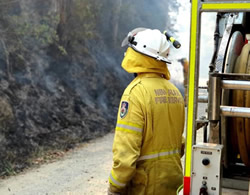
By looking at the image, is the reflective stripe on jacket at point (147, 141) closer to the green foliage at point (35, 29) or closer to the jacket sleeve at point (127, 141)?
the jacket sleeve at point (127, 141)

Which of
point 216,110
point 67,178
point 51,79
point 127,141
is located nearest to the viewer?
point 216,110

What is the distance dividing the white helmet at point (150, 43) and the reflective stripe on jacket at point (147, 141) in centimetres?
18

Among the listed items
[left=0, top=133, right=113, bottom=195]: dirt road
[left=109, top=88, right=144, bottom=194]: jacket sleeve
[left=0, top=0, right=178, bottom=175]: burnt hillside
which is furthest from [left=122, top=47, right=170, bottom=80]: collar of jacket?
[left=0, top=0, right=178, bottom=175]: burnt hillside

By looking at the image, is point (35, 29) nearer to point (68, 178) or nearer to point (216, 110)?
point (68, 178)

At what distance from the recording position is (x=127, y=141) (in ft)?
8.88

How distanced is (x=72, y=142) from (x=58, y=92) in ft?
7.99

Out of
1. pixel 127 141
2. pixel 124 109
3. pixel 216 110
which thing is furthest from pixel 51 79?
pixel 216 110

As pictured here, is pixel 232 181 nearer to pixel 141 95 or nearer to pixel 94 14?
pixel 141 95

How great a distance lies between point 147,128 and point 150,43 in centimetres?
66

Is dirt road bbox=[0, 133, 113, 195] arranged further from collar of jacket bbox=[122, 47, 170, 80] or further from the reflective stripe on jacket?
collar of jacket bbox=[122, 47, 170, 80]

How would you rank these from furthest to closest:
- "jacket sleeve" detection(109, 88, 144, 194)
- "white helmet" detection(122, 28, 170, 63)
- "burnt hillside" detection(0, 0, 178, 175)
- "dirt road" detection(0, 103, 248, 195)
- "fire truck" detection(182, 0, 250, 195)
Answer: "burnt hillside" detection(0, 0, 178, 175) → "dirt road" detection(0, 103, 248, 195) → "white helmet" detection(122, 28, 170, 63) → "jacket sleeve" detection(109, 88, 144, 194) → "fire truck" detection(182, 0, 250, 195)

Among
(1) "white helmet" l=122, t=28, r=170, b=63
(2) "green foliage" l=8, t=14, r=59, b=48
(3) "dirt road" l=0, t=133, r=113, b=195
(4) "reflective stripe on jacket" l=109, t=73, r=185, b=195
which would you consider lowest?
(3) "dirt road" l=0, t=133, r=113, b=195

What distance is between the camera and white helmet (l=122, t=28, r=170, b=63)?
2.89 metres

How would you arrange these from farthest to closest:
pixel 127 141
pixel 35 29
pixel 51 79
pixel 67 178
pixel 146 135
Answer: pixel 51 79 → pixel 35 29 → pixel 67 178 → pixel 146 135 → pixel 127 141
